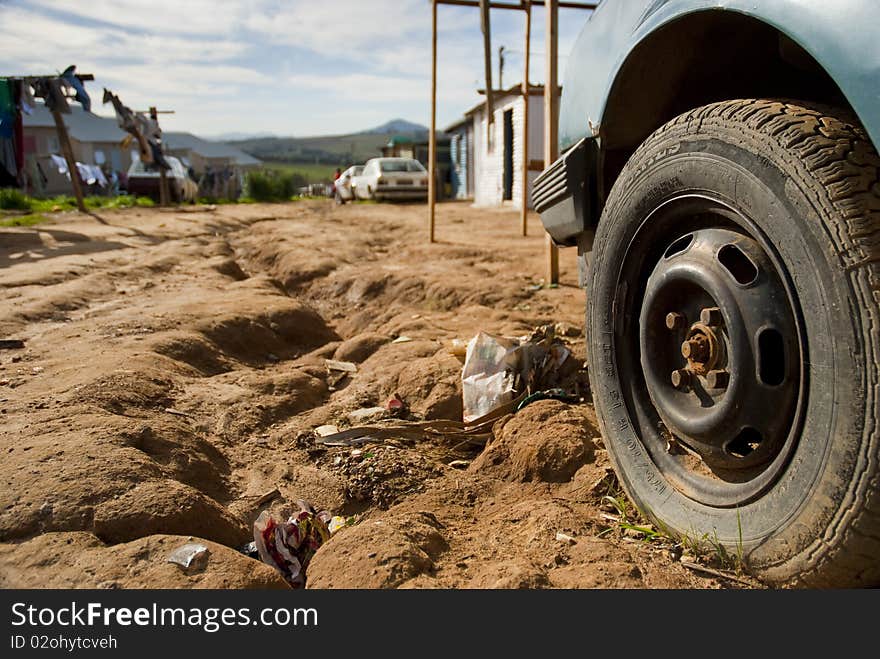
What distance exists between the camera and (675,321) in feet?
6.49

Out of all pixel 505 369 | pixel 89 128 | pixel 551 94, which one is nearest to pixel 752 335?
pixel 505 369

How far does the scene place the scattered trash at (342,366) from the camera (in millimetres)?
4582

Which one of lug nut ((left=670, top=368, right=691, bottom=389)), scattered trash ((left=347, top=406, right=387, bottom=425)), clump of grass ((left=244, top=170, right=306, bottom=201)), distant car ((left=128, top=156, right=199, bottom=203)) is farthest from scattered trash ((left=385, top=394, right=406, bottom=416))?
clump of grass ((left=244, top=170, right=306, bottom=201))

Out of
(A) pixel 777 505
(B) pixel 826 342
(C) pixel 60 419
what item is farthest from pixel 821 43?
(C) pixel 60 419

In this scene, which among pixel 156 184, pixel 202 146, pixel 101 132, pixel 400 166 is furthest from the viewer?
pixel 202 146

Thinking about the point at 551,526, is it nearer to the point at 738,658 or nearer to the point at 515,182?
the point at 738,658

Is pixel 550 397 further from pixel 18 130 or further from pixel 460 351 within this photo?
pixel 18 130

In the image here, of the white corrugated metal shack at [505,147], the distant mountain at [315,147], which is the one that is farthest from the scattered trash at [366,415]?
the distant mountain at [315,147]

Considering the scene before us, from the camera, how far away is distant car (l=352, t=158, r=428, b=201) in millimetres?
23000

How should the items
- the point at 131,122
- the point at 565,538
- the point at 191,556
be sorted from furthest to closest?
the point at 131,122 < the point at 565,538 < the point at 191,556

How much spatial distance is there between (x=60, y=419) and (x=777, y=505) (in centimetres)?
277

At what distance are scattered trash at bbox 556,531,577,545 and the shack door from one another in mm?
18166

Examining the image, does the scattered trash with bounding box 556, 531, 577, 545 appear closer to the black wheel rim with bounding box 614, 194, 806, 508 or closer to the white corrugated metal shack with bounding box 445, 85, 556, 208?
the black wheel rim with bounding box 614, 194, 806, 508

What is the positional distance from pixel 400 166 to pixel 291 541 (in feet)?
73.5
